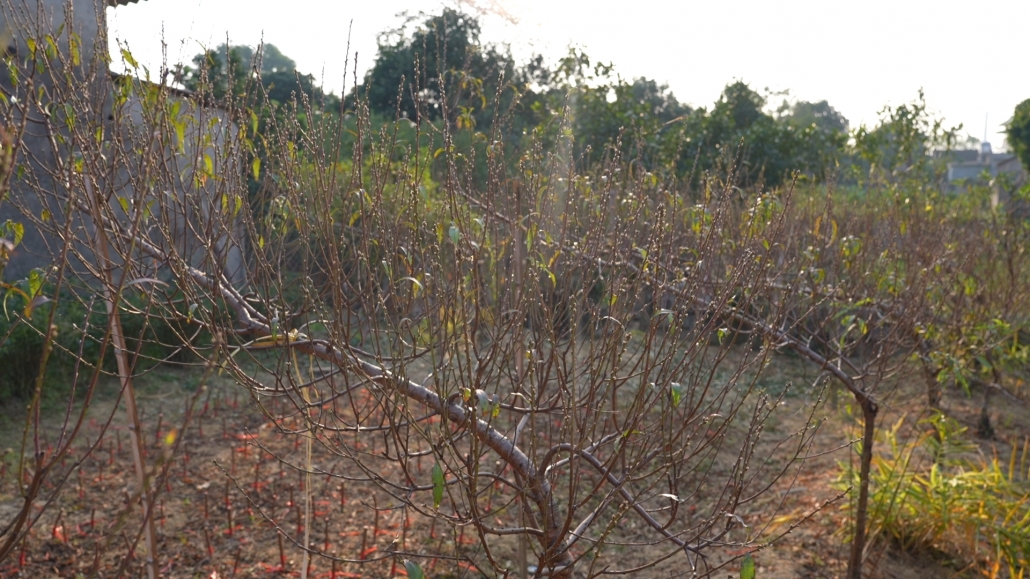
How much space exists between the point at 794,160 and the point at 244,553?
31.0ft

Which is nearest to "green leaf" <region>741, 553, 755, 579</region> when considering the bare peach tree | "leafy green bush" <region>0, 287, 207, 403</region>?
the bare peach tree

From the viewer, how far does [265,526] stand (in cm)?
446

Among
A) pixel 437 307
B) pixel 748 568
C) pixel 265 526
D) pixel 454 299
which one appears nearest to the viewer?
pixel 748 568

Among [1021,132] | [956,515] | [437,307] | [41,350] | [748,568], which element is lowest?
[41,350]

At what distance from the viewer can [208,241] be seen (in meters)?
2.52

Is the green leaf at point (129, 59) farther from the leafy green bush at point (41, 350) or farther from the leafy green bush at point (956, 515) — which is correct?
the leafy green bush at point (956, 515)

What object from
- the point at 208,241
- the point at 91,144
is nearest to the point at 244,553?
the point at 208,241

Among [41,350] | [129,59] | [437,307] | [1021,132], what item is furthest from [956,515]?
[1021,132]

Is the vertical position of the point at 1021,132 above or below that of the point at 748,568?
above

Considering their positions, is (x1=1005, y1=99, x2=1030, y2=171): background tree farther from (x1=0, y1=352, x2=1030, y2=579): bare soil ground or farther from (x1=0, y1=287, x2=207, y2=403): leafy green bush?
(x1=0, y1=287, x2=207, y2=403): leafy green bush

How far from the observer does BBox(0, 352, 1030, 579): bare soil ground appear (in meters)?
3.93

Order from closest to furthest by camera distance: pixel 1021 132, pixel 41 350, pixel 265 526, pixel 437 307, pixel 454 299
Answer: pixel 454 299 → pixel 437 307 → pixel 265 526 → pixel 41 350 → pixel 1021 132

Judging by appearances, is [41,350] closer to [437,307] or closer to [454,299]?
[437,307]

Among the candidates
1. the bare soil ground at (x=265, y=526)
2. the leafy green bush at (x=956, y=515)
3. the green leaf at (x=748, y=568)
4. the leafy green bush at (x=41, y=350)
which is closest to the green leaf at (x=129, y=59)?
the bare soil ground at (x=265, y=526)
